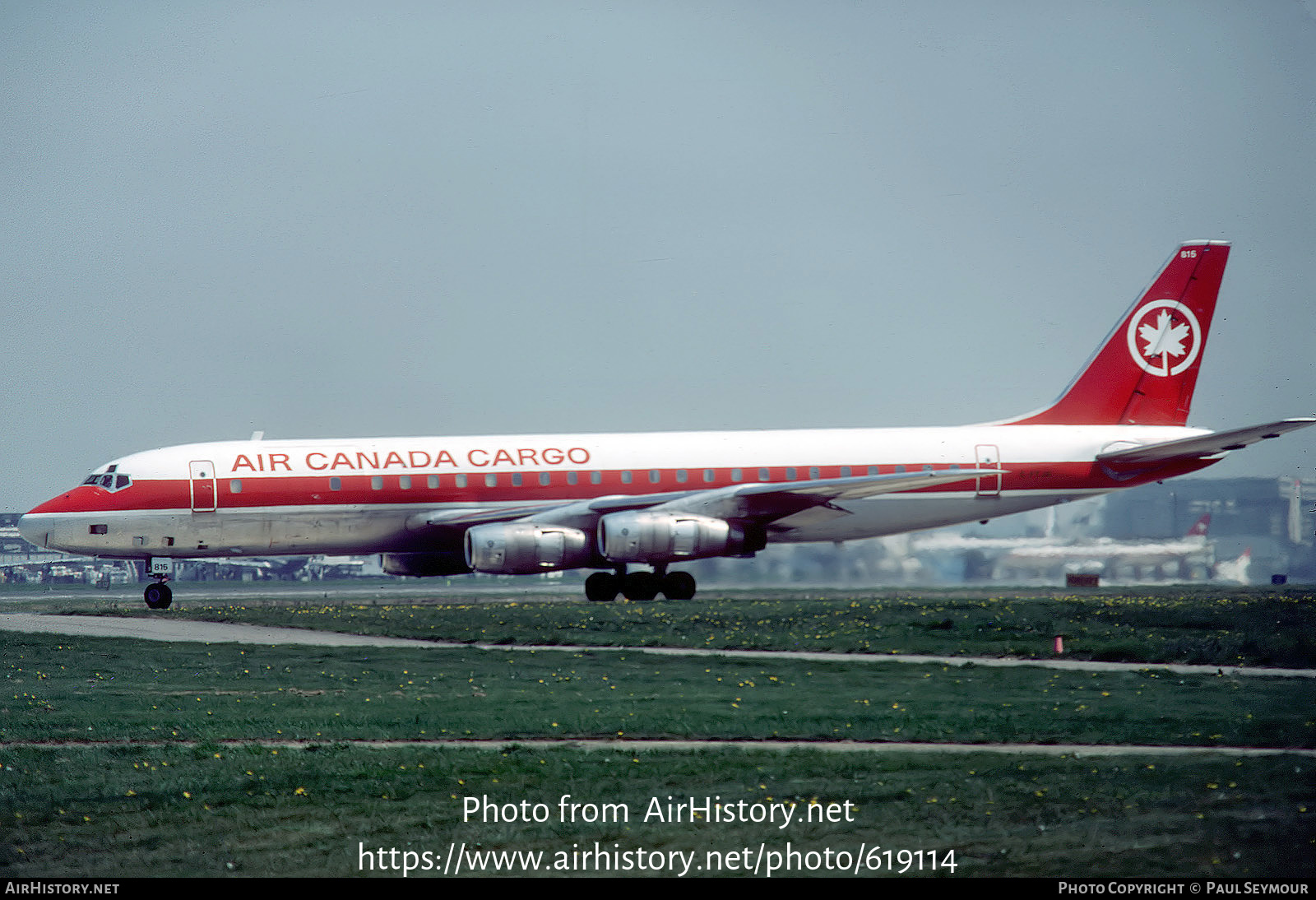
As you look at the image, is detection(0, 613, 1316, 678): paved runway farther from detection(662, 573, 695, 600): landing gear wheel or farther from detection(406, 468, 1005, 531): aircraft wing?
detection(662, 573, 695, 600): landing gear wheel

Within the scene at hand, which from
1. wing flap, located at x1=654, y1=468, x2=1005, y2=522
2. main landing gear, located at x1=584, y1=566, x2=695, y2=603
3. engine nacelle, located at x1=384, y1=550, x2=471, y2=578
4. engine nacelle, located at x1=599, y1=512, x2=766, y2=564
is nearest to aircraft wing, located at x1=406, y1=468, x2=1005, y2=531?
wing flap, located at x1=654, y1=468, x2=1005, y2=522

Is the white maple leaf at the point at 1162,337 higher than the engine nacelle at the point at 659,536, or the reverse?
the white maple leaf at the point at 1162,337

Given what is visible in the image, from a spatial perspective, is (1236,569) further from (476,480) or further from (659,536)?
(476,480)

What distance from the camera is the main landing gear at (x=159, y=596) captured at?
3688cm

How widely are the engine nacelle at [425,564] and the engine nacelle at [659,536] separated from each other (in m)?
5.10

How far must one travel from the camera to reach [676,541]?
33.1 metres

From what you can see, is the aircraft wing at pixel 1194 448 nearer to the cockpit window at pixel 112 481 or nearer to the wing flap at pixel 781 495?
the wing flap at pixel 781 495

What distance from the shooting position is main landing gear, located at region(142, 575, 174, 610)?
36.9 meters

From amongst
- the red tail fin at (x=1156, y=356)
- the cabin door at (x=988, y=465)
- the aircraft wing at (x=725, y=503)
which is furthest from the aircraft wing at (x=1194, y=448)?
the aircraft wing at (x=725, y=503)

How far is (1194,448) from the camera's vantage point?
120 ft

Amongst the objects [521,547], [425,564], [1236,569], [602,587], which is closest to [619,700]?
[521,547]

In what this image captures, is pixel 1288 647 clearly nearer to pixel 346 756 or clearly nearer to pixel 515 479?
pixel 346 756

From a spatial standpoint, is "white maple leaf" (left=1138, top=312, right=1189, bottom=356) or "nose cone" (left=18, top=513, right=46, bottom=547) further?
"white maple leaf" (left=1138, top=312, right=1189, bottom=356)

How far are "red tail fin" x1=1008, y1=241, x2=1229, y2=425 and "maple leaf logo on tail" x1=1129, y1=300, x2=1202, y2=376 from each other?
2 cm
